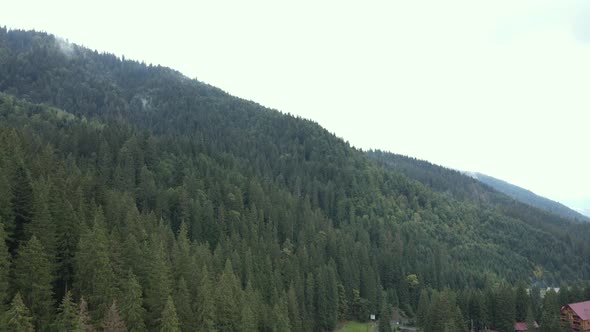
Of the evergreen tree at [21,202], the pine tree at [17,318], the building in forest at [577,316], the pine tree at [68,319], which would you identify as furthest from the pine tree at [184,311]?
the building in forest at [577,316]

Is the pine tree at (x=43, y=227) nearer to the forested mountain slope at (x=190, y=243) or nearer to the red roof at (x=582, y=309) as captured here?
the forested mountain slope at (x=190, y=243)

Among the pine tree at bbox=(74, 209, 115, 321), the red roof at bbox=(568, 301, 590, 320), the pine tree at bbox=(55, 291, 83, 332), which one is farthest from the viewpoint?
the red roof at bbox=(568, 301, 590, 320)

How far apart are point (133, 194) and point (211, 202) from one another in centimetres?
1856

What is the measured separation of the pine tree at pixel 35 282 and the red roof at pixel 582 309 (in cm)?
9885

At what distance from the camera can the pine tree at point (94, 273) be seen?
48562 mm

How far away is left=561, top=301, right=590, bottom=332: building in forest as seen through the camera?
9644 centimetres

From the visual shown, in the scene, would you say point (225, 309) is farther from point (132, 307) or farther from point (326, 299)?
point (326, 299)

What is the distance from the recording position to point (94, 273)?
49.4 metres

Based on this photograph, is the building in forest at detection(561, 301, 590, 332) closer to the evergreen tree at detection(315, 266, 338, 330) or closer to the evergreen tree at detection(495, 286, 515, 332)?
the evergreen tree at detection(495, 286, 515, 332)

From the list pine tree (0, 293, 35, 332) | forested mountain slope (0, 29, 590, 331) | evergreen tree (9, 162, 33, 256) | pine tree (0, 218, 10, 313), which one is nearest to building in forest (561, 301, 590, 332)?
forested mountain slope (0, 29, 590, 331)

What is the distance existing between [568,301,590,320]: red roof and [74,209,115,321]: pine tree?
93.5 m

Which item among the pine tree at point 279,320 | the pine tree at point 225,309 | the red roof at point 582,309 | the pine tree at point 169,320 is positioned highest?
the red roof at point 582,309

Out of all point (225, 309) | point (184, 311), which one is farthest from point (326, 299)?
point (184, 311)

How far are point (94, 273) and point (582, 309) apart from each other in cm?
9726
